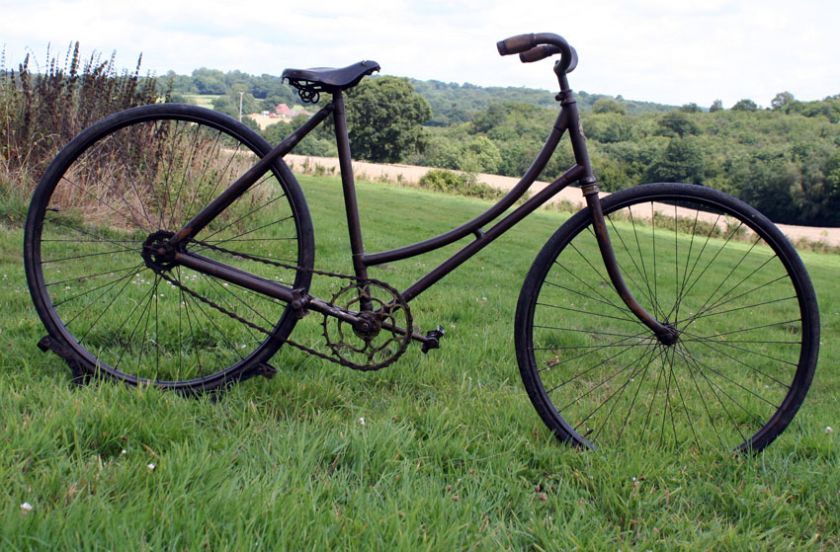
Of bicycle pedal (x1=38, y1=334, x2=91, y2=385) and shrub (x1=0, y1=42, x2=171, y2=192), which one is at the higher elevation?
shrub (x1=0, y1=42, x2=171, y2=192)

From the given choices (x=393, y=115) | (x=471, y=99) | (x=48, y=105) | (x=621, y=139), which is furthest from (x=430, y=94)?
(x=48, y=105)

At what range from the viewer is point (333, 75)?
2668mm

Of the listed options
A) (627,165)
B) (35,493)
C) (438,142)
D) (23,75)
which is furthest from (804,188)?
(35,493)

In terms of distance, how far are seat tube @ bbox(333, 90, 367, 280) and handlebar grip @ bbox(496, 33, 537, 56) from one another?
0.64m

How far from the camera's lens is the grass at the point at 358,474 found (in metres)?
1.77

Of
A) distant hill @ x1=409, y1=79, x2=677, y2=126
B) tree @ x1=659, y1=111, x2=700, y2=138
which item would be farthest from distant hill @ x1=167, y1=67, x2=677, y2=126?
tree @ x1=659, y1=111, x2=700, y2=138

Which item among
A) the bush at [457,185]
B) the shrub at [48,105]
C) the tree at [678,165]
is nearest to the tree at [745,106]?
the tree at [678,165]

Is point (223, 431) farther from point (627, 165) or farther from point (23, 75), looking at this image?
point (627, 165)

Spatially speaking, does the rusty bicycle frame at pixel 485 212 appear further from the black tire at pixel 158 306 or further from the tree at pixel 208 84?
the tree at pixel 208 84

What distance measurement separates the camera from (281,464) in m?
2.14

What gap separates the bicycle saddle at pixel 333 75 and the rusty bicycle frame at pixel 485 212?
6 cm

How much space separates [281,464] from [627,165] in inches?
1468

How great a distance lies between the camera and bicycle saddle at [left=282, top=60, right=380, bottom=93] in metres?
2.66

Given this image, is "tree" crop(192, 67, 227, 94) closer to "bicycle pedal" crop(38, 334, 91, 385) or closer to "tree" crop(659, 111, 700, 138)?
"bicycle pedal" crop(38, 334, 91, 385)
